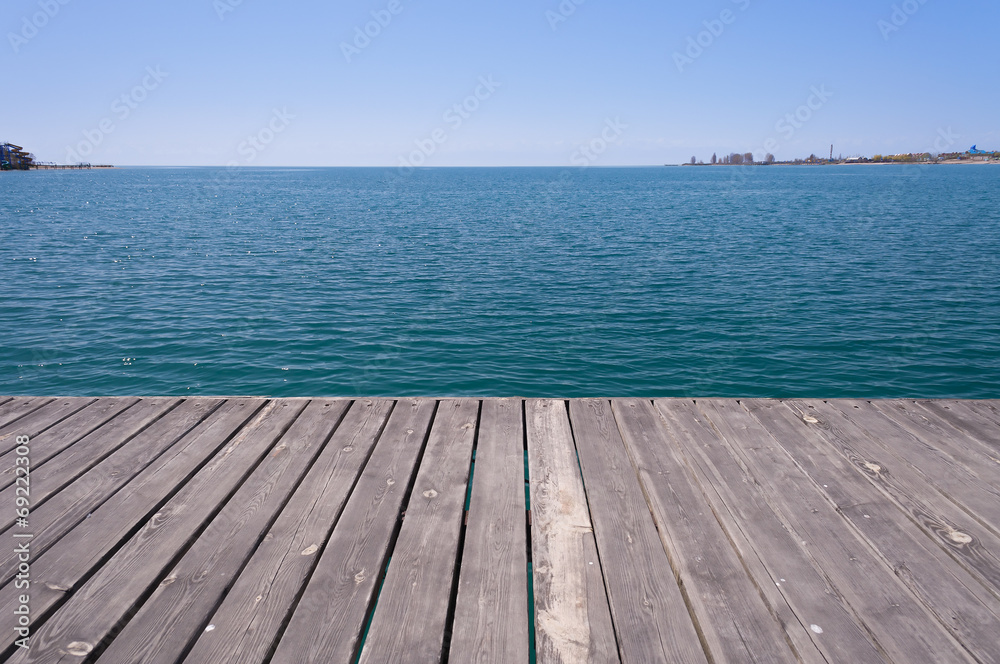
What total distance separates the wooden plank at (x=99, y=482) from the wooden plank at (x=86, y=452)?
8 centimetres

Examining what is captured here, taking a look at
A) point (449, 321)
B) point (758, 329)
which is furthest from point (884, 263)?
point (449, 321)

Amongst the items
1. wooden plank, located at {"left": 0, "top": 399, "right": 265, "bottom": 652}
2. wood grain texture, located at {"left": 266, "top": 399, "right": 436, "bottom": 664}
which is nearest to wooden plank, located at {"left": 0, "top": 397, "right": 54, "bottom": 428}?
wooden plank, located at {"left": 0, "top": 399, "right": 265, "bottom": 652}

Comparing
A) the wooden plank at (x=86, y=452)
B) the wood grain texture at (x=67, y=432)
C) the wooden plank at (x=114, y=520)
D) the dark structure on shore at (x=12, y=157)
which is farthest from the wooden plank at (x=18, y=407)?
the dark structure on shore at (x=12, y=157)

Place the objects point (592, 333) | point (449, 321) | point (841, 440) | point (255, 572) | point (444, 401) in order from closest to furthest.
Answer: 1. point (255, 572)
2. point (841, 440)
3. point (444, 401)
4. point (592, 333)
5. point (449, 321)

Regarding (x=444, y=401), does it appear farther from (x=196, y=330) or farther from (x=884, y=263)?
(x=884, y=263)

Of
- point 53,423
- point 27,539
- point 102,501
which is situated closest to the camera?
point 27,539

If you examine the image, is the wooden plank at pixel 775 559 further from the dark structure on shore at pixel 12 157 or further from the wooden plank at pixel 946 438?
the dark structure on shore at pixel 12 157

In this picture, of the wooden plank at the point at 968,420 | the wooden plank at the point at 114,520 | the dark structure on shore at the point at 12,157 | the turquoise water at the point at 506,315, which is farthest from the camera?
the dark structure on shore at the point at 12,157

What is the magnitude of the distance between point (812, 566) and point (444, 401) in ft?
10.8

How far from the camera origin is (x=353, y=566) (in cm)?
309

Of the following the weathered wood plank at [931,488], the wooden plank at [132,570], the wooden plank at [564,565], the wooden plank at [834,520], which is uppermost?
the wooden plank at [132,570]

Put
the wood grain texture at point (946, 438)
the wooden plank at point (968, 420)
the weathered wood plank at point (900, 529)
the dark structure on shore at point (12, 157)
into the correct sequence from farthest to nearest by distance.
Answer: the dark structure on shore at point (12, 157) → the wooden plank at point (968, 420) → the wood grain texture at point (946, 438) → the weathered wood plank at point (900, 529)

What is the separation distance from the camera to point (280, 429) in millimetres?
4750

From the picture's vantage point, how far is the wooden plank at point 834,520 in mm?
2652
